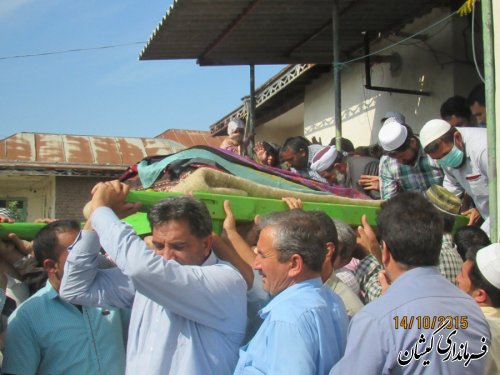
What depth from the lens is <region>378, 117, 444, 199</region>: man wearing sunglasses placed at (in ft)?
13.7

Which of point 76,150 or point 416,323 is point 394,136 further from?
point 76,150

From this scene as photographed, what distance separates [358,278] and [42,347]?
1.52 meters

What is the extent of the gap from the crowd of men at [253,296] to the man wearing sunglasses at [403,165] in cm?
109

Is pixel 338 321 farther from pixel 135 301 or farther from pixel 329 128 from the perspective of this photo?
pixel 329 128

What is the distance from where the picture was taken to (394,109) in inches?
342

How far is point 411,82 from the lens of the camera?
27.6 feet

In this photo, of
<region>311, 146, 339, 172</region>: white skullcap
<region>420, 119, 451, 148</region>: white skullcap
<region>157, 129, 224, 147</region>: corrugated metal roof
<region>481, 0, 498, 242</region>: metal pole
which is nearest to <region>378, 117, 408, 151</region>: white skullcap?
<region>420, 119, 451, 148</region>: white skullcap

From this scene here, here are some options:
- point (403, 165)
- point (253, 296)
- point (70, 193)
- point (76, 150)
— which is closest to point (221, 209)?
point (253, 296)

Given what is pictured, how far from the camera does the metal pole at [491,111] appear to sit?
124 inches

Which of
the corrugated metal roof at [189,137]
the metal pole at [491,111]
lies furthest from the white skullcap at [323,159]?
the corrugated metal roof at [189,137]

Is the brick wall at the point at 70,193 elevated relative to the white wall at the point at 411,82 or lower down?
lower down

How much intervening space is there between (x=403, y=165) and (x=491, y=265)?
6.60 ft

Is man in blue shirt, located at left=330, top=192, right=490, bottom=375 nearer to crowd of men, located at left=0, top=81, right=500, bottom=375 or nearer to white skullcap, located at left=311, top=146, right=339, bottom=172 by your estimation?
crowd of men, located at left=0, top=81, right=500, bottom=375

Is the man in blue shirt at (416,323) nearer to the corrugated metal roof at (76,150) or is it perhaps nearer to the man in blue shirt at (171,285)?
the man in blue shirt at (171,285)
